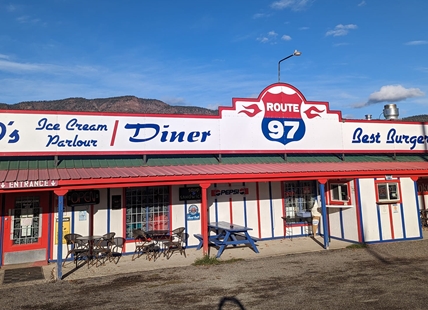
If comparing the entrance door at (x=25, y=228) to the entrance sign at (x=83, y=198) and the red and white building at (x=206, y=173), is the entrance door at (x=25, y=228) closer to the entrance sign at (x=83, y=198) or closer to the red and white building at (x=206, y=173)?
the red and white building at (x=206, y=173)

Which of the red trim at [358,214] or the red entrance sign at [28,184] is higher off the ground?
the red entrance sign at [28,184]

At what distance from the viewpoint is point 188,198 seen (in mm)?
11898

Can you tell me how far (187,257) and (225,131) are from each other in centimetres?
481

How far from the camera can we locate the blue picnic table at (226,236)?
33.5 ft

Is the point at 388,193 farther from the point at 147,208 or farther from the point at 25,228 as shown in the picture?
the point at 25,228

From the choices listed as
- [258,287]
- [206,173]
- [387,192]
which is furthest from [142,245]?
[387,192]

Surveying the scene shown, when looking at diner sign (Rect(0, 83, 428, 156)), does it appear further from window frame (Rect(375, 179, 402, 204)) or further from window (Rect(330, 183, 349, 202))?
window frame (Rect(375, 179, 402, 204))

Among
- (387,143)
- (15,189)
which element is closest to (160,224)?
(15,189)

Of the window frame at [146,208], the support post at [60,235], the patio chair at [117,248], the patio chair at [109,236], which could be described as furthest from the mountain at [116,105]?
the support post at [60,235]

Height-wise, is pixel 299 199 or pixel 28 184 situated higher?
pixel 28 184

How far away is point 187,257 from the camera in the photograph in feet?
34.1

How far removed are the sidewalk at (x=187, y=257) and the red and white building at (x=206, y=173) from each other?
569mm

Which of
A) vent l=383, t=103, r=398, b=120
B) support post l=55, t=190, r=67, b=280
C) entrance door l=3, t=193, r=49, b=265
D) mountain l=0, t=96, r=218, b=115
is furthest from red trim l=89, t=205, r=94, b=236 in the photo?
mountain l=0, t=96, r=218, b=115

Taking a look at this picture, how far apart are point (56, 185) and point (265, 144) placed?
759 cm
